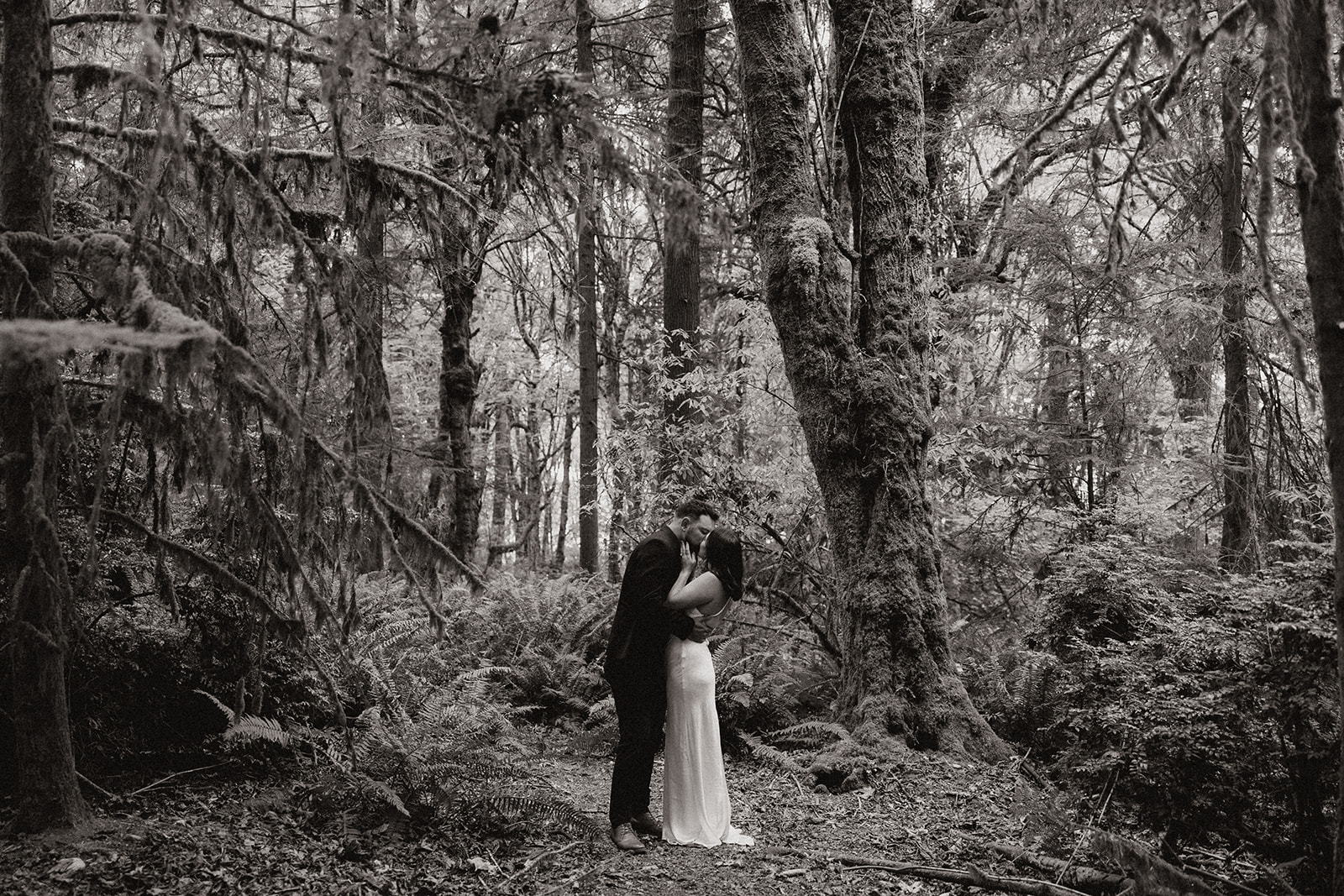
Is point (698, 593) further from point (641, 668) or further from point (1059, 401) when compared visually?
point (1059, 401)

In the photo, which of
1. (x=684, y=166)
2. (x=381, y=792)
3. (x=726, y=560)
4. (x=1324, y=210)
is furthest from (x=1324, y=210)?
(x=684, y=166)

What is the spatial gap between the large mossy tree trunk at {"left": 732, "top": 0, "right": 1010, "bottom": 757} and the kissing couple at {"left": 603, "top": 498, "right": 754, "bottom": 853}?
1977 mm

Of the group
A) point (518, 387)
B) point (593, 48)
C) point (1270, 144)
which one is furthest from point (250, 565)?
point (518, 387)

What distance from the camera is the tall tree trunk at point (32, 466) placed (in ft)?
12.4

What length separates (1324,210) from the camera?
3.29 metres

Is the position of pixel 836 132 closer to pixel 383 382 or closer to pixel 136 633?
pixel 383 382

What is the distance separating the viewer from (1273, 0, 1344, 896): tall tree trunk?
10.5ft

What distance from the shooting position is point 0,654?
495 cm

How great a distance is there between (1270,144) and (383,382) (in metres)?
4.20

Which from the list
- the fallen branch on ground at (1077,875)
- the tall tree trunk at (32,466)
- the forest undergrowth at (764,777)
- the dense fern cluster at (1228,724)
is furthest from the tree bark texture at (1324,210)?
the tall tree trunk at (32,466)

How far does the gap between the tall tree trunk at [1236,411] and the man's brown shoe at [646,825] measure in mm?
6559

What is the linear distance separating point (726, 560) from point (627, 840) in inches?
74.6

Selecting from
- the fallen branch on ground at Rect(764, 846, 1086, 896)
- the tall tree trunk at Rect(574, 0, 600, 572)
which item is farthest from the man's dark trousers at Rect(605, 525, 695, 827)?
the tall tree trunk at Rect(574, 0, 600, 572)

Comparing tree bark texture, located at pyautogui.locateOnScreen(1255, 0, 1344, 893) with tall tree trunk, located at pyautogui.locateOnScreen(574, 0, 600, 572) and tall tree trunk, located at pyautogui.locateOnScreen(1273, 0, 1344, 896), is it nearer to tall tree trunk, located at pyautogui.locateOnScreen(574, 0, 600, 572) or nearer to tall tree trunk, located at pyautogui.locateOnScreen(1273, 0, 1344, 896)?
tall tree trunk, located at pyautogui.locateOnScreen(1273, 0, 1344, 896)
